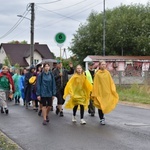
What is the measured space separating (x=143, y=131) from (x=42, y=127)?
2659mm

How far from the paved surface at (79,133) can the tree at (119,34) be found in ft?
137

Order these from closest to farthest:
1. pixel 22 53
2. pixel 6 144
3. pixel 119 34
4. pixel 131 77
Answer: pixel 6 144, pixel 131 77, pixel 119 34, pixel 22 53

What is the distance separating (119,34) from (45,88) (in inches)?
1707

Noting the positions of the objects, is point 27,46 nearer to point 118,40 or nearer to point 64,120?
point 118,40

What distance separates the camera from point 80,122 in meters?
11.6

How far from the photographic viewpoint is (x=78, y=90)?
11.7 meters

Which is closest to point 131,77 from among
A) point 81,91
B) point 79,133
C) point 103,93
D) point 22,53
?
point 81,91

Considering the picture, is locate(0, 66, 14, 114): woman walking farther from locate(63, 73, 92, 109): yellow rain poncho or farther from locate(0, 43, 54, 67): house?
locate(0, 43, 54, 67): house

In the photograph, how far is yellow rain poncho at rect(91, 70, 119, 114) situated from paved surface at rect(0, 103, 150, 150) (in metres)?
0.51

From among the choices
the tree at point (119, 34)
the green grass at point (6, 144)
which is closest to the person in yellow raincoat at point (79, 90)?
the green grass at point (6, 144)

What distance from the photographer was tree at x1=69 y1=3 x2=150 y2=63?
2138 inches

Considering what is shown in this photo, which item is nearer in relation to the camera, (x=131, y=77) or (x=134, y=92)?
(x=134, y=92)

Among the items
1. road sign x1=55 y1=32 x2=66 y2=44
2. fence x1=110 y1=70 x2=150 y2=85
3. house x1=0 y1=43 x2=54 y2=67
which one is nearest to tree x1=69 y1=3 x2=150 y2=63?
house x1=0 y1=43 x2=54 y2=67

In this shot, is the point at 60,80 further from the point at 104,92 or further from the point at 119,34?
the point at 119,34
